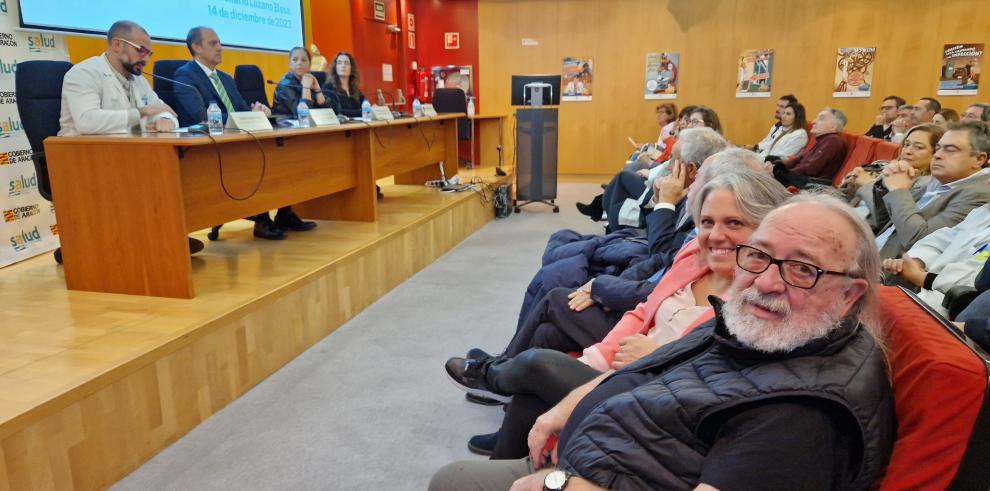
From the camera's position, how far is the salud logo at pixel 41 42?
149 inches

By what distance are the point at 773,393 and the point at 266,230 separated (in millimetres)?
3440

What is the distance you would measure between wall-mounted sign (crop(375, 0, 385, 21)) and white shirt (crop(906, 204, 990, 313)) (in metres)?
7.16

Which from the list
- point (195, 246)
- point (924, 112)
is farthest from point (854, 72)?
point (195, 246)

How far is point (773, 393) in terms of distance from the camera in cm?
95

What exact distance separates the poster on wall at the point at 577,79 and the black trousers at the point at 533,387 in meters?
7.54

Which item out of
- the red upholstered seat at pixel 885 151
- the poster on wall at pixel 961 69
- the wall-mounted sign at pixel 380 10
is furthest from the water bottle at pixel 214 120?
the poster on wall at pixel 961 69

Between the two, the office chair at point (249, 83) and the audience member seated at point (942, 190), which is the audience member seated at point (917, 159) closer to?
the audience member seated at point (942, 190)

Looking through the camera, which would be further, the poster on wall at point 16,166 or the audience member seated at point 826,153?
the audience member seated at point 826,153

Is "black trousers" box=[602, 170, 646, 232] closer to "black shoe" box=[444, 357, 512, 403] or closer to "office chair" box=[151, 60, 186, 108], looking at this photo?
"black shoe" box=[444, 357, 512, 403]

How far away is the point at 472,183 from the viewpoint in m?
6.04

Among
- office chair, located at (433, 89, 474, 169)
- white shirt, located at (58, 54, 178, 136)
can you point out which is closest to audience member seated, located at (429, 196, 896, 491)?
white shirt, located at (58, 54, 178, 136)

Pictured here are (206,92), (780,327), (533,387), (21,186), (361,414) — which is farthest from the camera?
(206,92)

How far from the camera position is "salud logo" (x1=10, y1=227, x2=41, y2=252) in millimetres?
3703

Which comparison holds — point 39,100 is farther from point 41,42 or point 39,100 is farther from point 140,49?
point 41,42
